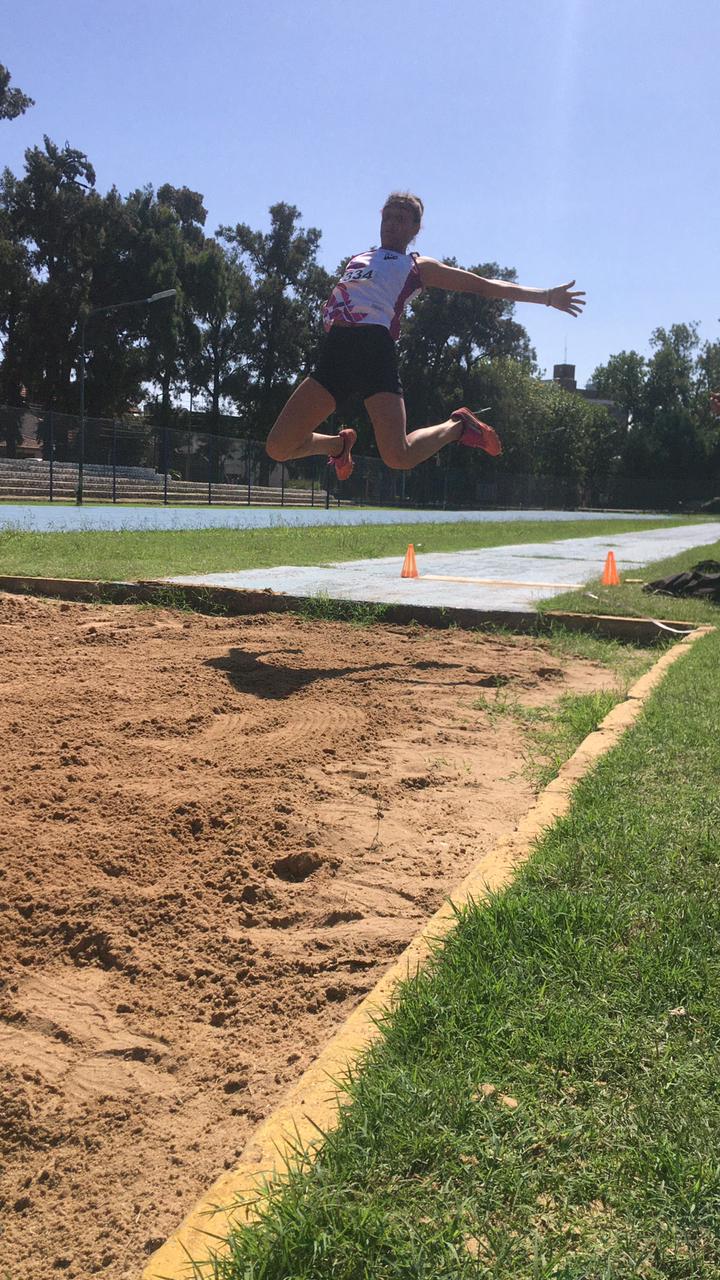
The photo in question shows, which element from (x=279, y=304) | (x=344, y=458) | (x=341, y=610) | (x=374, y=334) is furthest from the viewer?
(x=279, y=304)

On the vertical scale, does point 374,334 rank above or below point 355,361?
above

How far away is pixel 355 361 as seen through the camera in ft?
17.9

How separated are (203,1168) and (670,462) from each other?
3231 inches

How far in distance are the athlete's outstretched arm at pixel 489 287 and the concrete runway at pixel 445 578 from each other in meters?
2.14

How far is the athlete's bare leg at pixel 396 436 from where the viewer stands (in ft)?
18.5

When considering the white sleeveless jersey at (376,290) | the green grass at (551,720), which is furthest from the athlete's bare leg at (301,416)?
the green grass at (551,720)

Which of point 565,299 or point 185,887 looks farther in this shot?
point 565,299

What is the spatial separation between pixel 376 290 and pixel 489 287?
0.77 metres

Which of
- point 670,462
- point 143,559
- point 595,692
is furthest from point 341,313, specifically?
point 670,462

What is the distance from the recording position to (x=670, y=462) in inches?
3054

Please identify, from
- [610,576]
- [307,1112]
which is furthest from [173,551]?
[307,1112]

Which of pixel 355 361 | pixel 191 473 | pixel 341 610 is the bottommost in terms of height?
pixel 341 610

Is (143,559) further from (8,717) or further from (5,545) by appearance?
(8,717)

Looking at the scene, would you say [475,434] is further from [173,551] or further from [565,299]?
[173,551]
